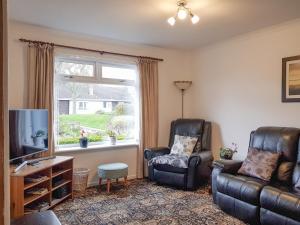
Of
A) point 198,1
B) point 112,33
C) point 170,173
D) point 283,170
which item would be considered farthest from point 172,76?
point 283,170

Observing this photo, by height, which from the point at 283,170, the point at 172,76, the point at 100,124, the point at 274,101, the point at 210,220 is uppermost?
the point at 172,76

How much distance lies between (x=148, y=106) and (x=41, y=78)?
73.1 inches

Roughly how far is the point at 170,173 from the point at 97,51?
228 cm

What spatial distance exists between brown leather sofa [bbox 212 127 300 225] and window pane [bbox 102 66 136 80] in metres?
2.27

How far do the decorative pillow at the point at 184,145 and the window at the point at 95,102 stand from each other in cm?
79

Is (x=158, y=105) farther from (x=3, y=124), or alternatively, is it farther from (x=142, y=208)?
(x=3, y=124)

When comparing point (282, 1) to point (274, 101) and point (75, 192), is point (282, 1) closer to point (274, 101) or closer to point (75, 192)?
point (274, 101)

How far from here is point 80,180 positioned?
3.80m

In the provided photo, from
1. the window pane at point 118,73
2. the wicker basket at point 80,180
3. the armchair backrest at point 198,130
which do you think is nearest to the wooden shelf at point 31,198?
the wicker basket at point 80,180

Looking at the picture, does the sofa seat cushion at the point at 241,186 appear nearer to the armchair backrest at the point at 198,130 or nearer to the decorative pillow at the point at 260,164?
the decorative pillow at the point at 260,164

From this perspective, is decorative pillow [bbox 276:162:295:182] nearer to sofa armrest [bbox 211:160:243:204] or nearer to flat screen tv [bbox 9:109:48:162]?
sofa armrest [bbox 211:160:243:204]

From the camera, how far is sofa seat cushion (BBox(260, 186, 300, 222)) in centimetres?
232

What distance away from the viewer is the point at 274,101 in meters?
3.67

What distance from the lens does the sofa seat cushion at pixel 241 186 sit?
2686mm
